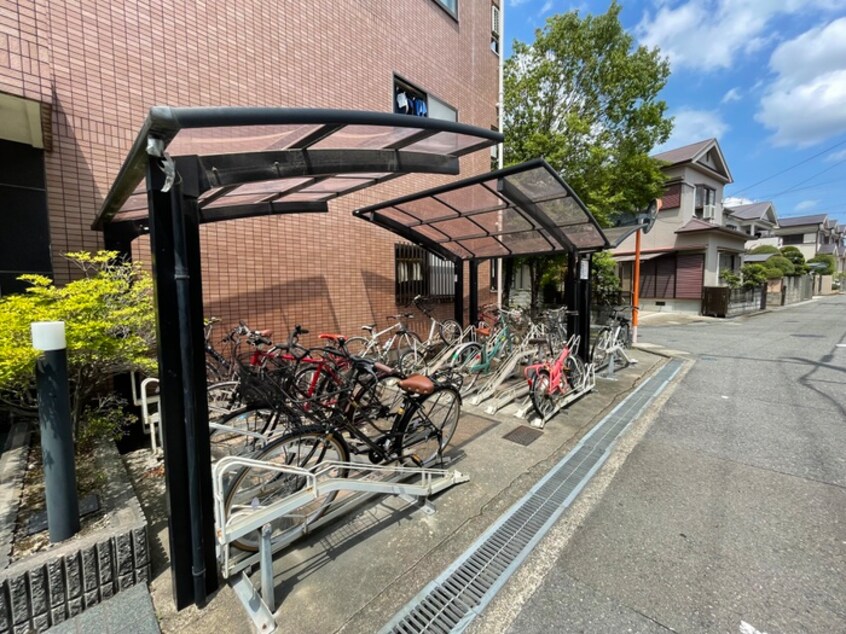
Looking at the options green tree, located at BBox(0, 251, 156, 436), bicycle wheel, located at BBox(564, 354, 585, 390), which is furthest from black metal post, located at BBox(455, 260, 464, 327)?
green tree, located at BBox(0, 251, 156, 436)

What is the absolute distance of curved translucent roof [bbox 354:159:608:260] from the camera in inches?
172

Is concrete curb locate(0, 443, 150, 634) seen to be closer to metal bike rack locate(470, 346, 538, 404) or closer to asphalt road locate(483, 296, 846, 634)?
asphalt road locate(483, 296, 846, 634)

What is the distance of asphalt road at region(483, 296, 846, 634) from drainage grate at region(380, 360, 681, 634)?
6.7 inches

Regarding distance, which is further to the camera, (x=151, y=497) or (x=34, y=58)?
(x=34, y=58)

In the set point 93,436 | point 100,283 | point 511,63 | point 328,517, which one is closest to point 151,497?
point 93,436

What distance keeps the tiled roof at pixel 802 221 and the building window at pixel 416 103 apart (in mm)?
52391

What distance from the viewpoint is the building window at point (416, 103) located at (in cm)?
793

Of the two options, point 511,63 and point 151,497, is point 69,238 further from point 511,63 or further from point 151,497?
point 511,63

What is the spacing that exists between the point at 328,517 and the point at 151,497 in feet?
5.04

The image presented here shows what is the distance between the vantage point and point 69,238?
4016 mm

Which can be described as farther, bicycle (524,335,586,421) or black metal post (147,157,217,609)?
bicycle (524,335,586,421)

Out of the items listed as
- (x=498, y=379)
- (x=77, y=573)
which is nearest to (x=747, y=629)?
(x=77, y=573)

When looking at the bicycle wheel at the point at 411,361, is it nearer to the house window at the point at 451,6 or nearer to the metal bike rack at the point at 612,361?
the metal bike rack at the point at 612,361

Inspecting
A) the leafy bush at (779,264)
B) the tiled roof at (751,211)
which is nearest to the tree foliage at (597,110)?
the leafy bush at (779,264)
